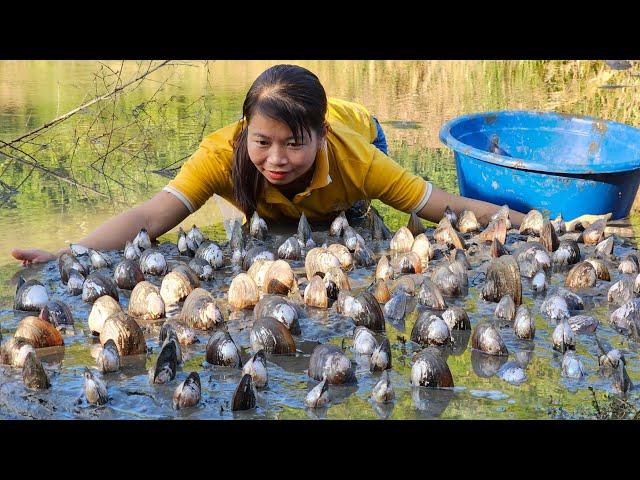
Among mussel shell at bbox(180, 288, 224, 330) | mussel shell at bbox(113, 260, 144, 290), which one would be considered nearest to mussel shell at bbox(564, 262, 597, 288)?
A: mussel shell at bbox(180, 288, 224, 330)

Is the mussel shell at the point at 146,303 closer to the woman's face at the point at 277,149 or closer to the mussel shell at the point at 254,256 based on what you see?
the mussel shell at the point at 254,256

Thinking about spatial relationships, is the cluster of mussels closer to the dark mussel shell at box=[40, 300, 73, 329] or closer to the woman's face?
the dark mussel shell at box=[40, 300, 73, 329]

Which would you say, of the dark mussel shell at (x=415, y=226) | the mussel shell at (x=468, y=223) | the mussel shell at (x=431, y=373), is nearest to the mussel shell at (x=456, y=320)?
the mussel shell at (x=431, y=373)

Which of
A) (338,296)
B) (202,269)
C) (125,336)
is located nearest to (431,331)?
(338,296)

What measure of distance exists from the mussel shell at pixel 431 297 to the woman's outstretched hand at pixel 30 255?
169 cm

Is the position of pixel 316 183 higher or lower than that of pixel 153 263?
higher

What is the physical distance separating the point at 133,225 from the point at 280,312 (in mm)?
1268

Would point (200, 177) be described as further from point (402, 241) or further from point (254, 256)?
point (402, 241)

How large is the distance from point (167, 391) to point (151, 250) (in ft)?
4.15

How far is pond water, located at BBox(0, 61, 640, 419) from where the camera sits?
2.84 meters

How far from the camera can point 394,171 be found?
4.57 metres

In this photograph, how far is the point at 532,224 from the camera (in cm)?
454

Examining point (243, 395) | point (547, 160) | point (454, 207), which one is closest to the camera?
point (243, 395)

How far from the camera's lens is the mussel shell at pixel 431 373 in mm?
2904
